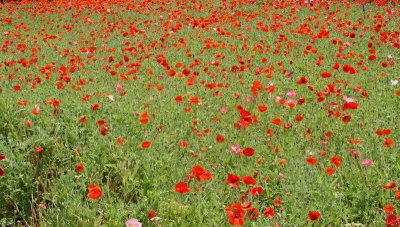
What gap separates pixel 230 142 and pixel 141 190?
1200mm

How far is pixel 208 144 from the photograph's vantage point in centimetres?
390

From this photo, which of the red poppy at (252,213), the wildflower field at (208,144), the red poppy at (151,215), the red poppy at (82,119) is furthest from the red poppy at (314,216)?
the red poppy at (82,119)

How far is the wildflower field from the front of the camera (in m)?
2.78

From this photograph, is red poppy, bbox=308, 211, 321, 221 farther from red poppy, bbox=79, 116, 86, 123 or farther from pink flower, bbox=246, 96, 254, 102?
pink flower, bbox=246, 96, 254, 102

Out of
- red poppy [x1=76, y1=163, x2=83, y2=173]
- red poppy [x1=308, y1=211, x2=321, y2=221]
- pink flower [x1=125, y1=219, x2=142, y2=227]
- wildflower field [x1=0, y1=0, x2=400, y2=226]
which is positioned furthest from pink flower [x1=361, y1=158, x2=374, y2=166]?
red poppy [x1=76, y1=163, x2=83, y2=173]

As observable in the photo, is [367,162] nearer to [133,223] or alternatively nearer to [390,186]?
[390,186]

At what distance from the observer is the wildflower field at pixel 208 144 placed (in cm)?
278

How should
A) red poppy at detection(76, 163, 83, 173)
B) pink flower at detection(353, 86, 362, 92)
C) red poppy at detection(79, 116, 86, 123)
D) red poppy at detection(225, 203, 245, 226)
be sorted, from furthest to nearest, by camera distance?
pink flower at detection(353, 86, 362, 92) → red poppy at detection(79, 116, 86, 123) → red poppy at detection(76, 163, 83, 173) → red poppy at detection(225, 203, 245, 226)

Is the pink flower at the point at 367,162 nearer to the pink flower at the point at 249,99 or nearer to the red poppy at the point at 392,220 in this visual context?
the red poppy at the point at 392,220

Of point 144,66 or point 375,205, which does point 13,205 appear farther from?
point 144,66

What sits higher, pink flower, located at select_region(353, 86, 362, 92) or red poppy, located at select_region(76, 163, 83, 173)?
red poppy, located at select_region(76, 163, 83, 173)

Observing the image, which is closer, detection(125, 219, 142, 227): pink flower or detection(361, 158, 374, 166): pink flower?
detection(125, 219, 142, 227): pink flower

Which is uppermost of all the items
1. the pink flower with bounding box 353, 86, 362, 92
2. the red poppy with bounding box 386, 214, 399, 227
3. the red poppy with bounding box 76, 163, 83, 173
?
the red poppy with bounding box 386, 214, 399, 227

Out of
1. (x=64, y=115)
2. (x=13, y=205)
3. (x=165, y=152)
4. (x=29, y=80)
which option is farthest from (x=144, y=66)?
(x=13, y=205)
